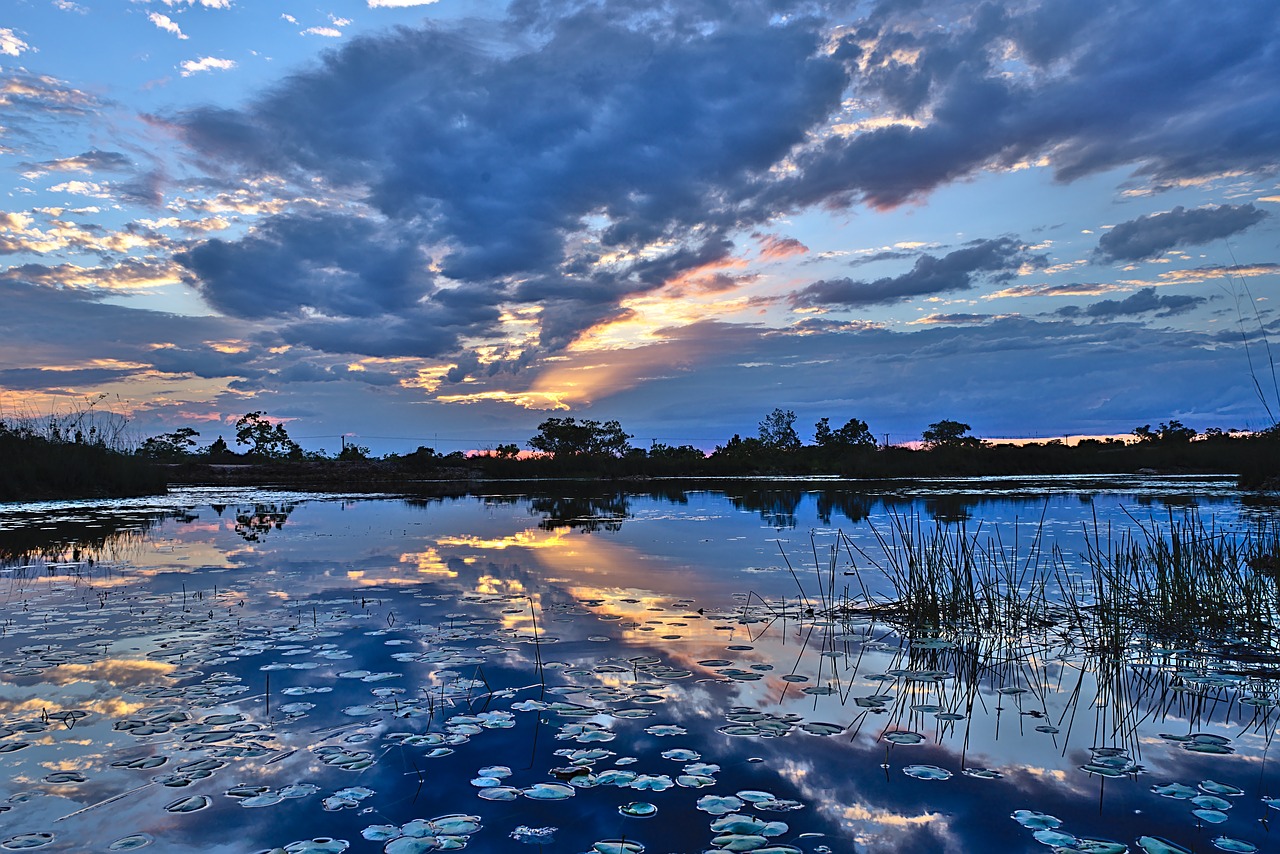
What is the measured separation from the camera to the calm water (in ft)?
11.6

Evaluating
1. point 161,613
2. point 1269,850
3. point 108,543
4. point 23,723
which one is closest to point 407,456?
point 108,543

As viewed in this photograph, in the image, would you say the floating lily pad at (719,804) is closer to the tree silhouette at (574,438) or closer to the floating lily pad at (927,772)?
the floating lily pad at (927,772)

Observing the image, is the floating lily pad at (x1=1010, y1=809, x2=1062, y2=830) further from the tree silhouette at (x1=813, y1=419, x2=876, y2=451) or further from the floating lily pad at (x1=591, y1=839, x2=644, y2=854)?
the tree silhouette at (x1=813, y1=419, x2=876, y2=451)

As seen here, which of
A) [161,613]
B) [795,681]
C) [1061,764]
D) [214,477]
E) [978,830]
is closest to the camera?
[978,830]

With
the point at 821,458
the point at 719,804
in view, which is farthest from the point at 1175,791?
the point at 821,458

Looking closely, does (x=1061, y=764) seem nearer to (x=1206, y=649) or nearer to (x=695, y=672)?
(x=695, y=672)

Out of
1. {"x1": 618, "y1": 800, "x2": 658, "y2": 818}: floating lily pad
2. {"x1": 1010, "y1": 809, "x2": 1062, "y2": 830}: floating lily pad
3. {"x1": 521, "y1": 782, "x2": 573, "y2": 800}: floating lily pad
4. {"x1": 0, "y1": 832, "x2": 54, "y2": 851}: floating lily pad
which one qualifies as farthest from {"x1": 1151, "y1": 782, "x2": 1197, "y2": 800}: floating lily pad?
{"x1": 0, "y1": 832, "x2": 54, "y2": 851}: floating lily pad

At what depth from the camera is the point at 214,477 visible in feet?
154

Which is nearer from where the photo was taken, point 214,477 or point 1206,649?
point 1206,649

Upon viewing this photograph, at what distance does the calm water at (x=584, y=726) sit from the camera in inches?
139

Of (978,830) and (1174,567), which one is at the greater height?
(1174,567)

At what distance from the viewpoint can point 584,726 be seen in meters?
4.75

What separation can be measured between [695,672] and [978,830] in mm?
2783

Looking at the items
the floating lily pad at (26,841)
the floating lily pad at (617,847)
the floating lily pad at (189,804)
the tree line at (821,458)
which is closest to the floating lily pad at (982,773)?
the floating lily pad at (617,847)
